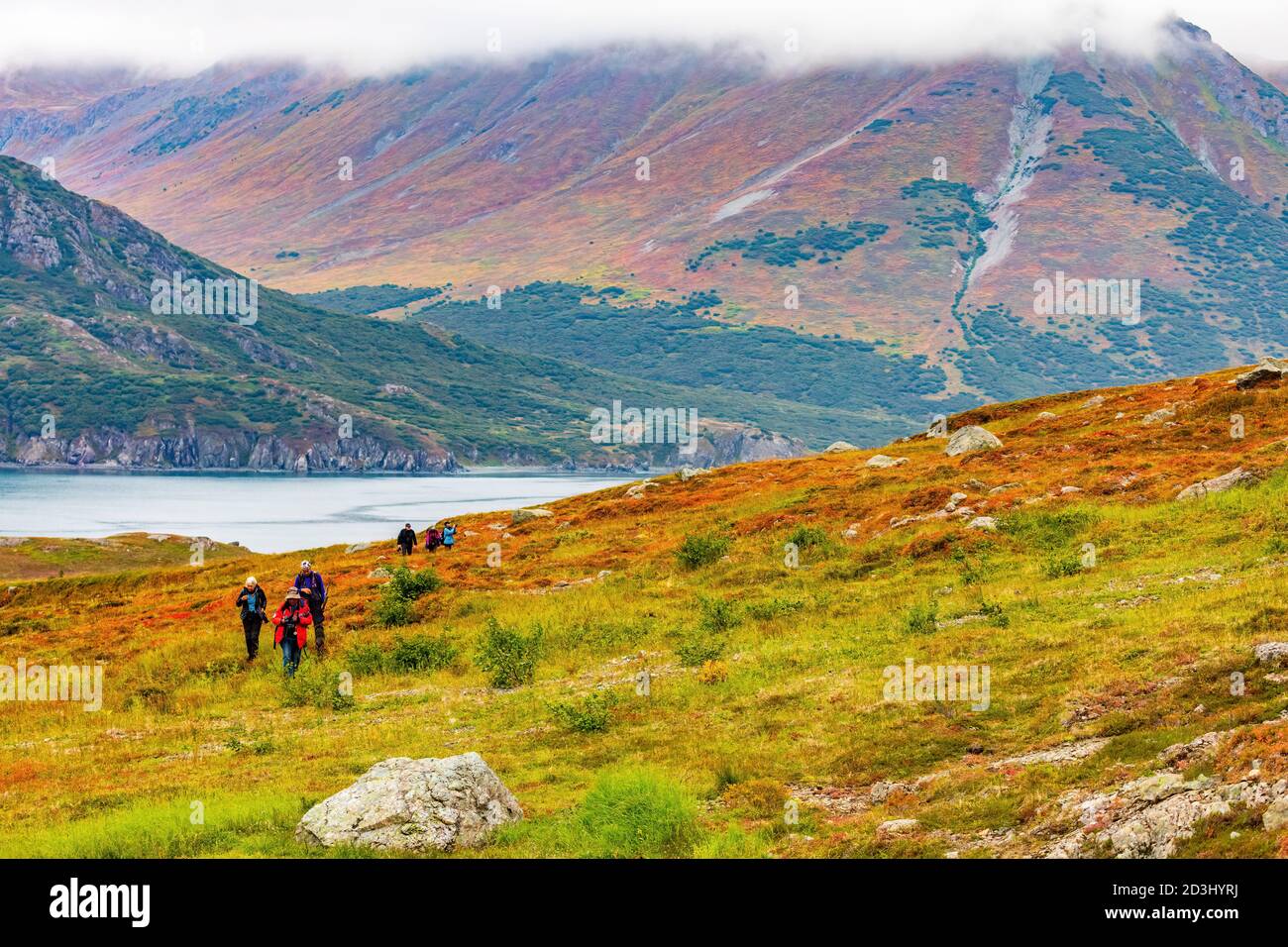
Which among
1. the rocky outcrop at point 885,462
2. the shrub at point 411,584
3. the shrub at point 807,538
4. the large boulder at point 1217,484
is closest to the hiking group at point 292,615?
the shrub at point 411,584

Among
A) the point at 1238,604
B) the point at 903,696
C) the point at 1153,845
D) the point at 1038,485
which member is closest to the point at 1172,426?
the point at 1038,485

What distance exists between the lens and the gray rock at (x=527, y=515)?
69762 millimetres

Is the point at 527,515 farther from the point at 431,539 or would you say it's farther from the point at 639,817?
the point at 639,817

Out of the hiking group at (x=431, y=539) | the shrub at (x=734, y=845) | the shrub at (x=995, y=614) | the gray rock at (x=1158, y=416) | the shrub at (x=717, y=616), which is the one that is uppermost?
the gray rock at (x=1158, y=416)

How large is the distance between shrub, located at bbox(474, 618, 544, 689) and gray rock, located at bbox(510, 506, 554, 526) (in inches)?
1388

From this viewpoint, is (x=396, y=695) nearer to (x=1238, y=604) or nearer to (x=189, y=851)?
(x=189, y=851)

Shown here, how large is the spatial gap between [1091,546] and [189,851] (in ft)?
81.1

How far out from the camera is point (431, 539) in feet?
203

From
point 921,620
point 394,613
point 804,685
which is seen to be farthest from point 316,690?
point 921,620

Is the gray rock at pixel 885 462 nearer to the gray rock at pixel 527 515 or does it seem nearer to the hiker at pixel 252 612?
the gray rock at pixel 527 515

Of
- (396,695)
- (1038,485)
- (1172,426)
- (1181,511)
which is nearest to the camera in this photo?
(396,695)

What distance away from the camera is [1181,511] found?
36156 mm

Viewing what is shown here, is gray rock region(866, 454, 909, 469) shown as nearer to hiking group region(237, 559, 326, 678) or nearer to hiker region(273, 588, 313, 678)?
hiking group region(237, 559, 326, 678)

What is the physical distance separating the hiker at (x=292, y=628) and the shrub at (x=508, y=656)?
4.78 m
